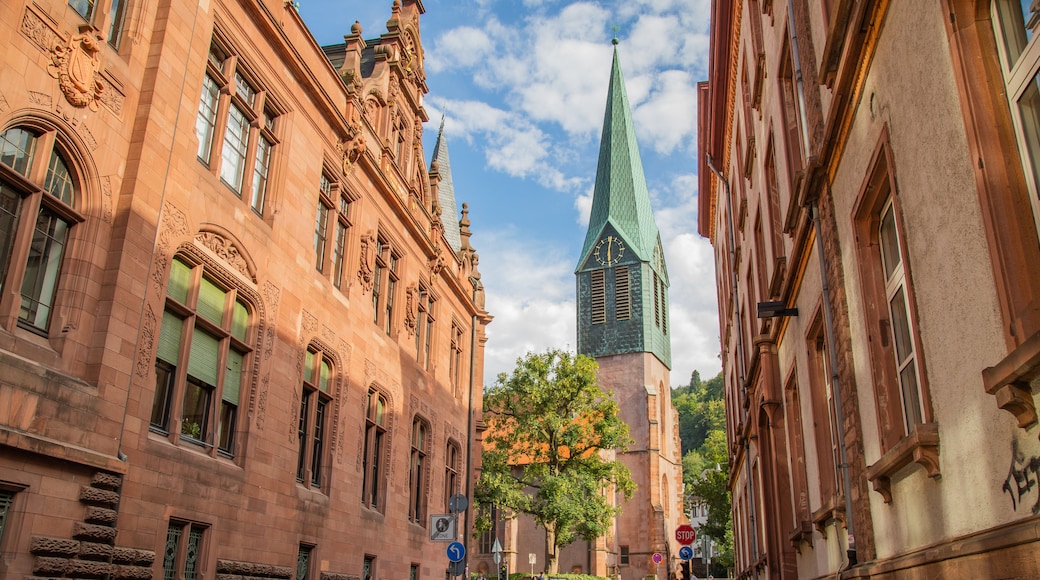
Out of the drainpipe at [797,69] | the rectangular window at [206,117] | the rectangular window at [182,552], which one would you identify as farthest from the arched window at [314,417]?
the drainpipe at [797,69]

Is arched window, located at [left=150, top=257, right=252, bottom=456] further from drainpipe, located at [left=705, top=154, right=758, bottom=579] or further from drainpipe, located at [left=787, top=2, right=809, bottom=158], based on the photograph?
drainpipe, located at [left=705, top=154, right=758, bottom=579]

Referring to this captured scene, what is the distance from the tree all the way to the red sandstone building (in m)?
15.9

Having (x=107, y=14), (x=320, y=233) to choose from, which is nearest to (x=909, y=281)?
(x=107, y=14)

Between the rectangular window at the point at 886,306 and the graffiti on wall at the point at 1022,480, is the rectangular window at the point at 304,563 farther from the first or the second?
the graffiti on wall at the point at 1022,480

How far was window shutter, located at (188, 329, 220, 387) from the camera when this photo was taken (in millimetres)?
12859

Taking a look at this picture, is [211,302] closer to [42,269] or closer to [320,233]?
[42,269]

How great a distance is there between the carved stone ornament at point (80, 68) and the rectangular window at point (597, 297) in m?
61.1

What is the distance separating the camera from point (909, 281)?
617 centimetres

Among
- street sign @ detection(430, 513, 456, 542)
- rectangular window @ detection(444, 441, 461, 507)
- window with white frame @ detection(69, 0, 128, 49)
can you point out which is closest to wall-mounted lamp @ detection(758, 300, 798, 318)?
street sign @ detection(430, 513, 456, 542)

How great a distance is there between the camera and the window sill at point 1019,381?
3.86m

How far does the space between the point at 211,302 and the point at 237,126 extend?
356 centimetres

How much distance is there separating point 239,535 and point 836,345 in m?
9.96

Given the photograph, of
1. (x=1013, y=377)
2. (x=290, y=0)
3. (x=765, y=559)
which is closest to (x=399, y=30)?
(x=290, y=0)

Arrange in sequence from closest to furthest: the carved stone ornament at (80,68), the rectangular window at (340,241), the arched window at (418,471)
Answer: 1. the carved stone ornament at (80,68)
2. the rectangular window at (340,241)
3. the arched window at (418,471)
